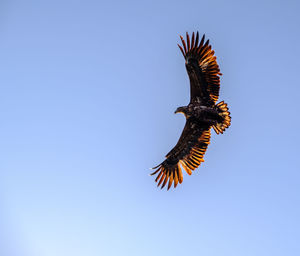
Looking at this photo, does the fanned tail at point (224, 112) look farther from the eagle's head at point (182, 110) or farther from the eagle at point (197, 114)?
the eagle's head at point (182, 110)

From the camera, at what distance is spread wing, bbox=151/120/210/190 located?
15.5 m

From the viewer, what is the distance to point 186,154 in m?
16.1

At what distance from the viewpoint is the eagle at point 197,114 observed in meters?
14.5

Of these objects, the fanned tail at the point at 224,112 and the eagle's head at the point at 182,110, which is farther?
the eagle's head at the point at 182,110

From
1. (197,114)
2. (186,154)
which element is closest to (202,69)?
(197,114)

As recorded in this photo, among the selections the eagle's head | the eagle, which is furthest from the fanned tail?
the eagle's head

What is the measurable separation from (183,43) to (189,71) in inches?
48.2

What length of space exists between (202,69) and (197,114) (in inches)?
76.6

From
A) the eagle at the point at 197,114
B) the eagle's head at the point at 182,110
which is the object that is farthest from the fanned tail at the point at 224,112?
the eagle's head at the point at 182,110

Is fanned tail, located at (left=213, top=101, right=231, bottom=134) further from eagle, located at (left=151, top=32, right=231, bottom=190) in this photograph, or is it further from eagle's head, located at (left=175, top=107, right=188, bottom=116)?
eagle's head, located at (left=175, top=107, right=188, bottom=116)

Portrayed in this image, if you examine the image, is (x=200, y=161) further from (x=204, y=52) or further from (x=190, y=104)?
(x=204, y=52)

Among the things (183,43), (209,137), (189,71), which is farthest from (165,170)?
(183,43)

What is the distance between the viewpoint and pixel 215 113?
14.7 meters

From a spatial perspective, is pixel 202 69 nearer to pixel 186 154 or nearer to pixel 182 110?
pixel 182 110
